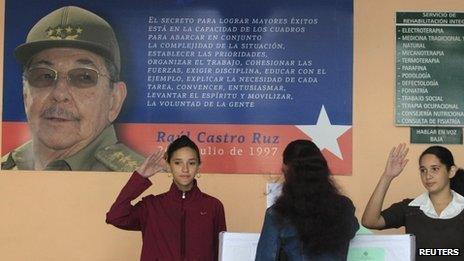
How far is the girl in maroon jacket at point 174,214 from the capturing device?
3311 mm

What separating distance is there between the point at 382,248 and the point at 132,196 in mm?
1149

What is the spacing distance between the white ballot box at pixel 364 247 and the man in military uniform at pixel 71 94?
1.34 meters

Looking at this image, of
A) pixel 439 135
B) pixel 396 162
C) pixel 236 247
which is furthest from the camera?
pixel 439 135

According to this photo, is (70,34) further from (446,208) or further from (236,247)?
(446,208)

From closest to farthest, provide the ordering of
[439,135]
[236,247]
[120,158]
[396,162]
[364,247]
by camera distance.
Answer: [364,247] < [236,247] < [396,162] < [439,135] < [120,158]

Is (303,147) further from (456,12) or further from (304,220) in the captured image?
(456,12)

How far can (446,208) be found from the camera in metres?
3.36

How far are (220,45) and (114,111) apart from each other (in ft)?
2.53

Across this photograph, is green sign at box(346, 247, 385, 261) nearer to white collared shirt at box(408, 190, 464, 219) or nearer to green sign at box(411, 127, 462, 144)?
white collared shirt at box(408, 190, 464, 219)

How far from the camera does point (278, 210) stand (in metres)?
2.75

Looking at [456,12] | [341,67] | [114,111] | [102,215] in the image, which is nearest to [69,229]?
[102,215]

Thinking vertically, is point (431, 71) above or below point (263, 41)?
below

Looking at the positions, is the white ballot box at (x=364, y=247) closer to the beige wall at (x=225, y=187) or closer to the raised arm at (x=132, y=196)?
the raised arm at (x=132, y=196)

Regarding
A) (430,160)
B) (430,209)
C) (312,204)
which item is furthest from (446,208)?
(312,204)
